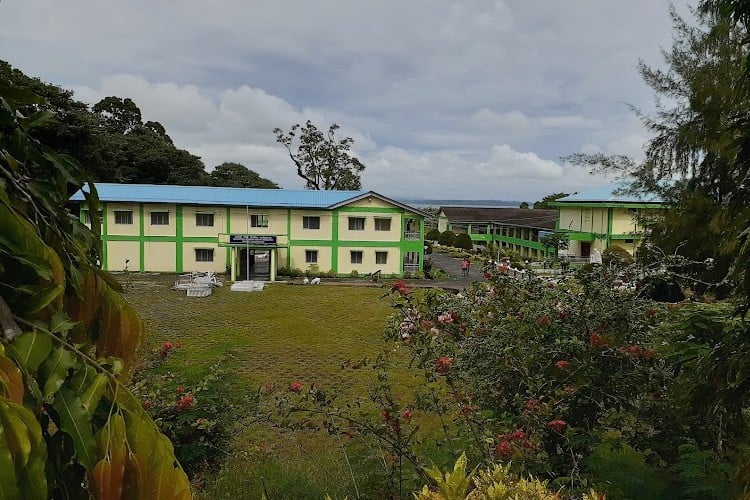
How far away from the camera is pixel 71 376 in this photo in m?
0.97

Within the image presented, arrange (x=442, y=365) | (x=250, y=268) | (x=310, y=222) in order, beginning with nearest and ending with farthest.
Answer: (x=442, y=365)
(x=310, y=222)
(x=250, y=268)

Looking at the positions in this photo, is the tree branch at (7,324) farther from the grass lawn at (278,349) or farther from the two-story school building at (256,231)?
the two-story school building at (256,231)

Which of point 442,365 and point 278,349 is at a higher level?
point 442,365

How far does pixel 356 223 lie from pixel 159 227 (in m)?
10.4

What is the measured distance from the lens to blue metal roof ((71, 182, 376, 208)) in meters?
26.7

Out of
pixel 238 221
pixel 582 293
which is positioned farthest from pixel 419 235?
pixel 582 293

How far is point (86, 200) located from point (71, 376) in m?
0.90

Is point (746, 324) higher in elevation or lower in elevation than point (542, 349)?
higher

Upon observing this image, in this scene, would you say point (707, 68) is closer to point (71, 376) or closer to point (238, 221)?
point (71, 376)

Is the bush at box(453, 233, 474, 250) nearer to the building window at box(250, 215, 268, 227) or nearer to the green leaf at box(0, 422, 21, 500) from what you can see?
the building window at box(250, 215, 268, 227)

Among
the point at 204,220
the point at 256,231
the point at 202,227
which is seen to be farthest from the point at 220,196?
the point at 256,231

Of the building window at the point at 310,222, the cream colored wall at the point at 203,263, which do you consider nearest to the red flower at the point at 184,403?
the building window at the point at 310,222

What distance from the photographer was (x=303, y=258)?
2781cm

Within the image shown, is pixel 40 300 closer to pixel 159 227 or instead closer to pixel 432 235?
pixel 159 227
